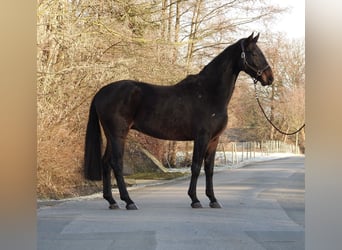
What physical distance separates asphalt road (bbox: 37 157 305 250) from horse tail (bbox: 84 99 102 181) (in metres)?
0.24

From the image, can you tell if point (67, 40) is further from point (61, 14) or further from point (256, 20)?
point (256, 20)

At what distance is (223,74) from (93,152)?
42.5 inches

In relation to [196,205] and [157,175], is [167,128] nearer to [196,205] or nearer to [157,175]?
[196,205]

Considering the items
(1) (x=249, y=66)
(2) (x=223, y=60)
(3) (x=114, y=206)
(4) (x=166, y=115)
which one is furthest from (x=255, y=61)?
(3) (x=114, y=206)

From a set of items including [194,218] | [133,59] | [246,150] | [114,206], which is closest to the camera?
[194,218]

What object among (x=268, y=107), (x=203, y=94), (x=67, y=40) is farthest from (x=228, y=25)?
(x=67, y=40)

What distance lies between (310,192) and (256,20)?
3.02 metres

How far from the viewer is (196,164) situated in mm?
3533

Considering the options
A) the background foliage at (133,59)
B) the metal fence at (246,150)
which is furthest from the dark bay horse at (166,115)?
the metal fence at (246,150)

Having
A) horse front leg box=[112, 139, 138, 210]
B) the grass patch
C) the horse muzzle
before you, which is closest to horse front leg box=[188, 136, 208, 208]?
horse front leg box=[112, 139, 138, 210]

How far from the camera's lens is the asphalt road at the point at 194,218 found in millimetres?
2600

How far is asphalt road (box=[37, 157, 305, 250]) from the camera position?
2.60 meters

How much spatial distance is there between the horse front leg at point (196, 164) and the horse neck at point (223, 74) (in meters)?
0.34

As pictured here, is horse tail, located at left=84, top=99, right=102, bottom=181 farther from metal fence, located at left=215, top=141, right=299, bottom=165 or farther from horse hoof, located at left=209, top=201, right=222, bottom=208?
metal fence, located at left=215, top=141, right=299, bottom=165
